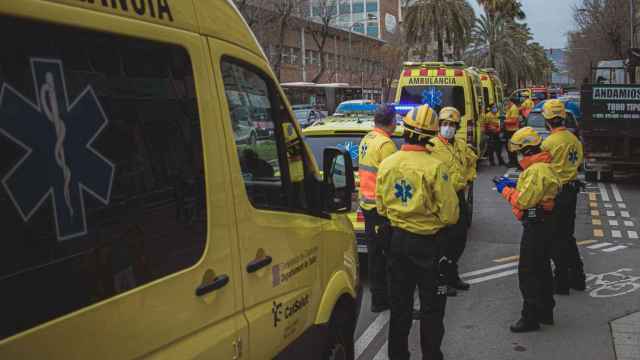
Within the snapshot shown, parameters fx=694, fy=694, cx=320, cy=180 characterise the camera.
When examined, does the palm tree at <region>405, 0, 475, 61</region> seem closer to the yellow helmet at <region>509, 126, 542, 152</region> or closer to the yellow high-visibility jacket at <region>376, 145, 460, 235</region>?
the yellow helmet at <region>509, 126, 542, 152</region>

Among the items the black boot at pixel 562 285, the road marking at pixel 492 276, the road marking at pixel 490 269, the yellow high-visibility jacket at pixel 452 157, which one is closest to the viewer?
the yellow high-visibility jacket at pixel 452 157

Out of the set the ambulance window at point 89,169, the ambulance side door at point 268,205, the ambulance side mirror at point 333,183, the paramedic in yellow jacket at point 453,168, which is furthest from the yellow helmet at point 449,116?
the ambulance window at point 89,169

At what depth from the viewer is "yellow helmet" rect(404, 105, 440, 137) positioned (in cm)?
464

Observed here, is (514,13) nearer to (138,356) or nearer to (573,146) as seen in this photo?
(573,146)

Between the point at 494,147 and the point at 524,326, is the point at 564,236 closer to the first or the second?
the point at 524,326

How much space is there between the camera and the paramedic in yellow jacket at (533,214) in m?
5.66

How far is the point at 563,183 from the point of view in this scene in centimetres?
680

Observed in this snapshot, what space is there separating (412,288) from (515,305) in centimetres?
230

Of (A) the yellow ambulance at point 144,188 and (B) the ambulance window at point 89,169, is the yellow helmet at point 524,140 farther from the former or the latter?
(B) the ambulance window at point 89,169

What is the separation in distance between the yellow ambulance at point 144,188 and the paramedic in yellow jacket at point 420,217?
127 centimetres

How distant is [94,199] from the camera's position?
2.06 meters

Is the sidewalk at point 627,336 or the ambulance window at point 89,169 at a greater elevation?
the ambulance window at point 89,169

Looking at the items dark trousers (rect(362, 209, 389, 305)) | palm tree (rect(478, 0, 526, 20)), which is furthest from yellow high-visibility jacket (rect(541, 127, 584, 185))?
palm tree (rect(478, 0, 526, 20))

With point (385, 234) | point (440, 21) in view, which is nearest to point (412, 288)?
point (385, 234)
